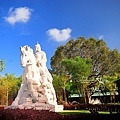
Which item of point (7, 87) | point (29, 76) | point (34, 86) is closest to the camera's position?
point (34, 86)

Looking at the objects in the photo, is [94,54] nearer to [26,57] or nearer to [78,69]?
[78,69]

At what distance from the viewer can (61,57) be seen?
1111 inches

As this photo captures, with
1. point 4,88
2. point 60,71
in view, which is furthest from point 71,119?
point 60,71

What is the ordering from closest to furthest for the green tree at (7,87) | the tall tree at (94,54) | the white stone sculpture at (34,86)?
the white stone sculpture at (34,86)
the green tree at (7,87)
the tall tree at (94,54)

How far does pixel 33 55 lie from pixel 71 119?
7927 millimetres

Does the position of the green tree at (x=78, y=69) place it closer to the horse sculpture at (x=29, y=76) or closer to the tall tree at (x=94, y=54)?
the tall tree at (x=94, y=54)

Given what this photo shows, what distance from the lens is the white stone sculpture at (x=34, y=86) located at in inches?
441

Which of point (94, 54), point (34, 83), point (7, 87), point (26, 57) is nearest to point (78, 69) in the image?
point (94, 54)

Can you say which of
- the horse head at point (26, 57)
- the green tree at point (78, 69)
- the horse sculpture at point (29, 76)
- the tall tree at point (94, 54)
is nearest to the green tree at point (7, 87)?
the tall tree at point (94, 54)

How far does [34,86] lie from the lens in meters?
11.5

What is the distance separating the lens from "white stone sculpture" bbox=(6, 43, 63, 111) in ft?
36.8

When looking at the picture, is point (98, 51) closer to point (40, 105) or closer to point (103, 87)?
point (103, 87)

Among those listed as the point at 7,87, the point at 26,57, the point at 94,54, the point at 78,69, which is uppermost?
the point at 94,54

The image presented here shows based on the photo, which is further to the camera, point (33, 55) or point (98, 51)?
point (98, 51)
